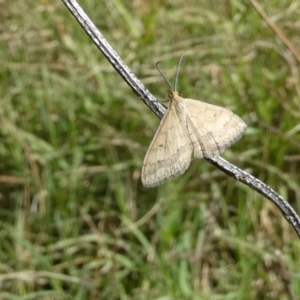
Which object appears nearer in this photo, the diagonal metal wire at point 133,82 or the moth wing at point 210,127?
the diagonal metal wire at point 133,82

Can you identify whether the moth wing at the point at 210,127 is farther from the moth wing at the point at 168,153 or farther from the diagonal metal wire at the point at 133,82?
the diagonal metal wire at the point at 133,82

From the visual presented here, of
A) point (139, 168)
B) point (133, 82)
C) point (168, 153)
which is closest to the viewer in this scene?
point (133, 82)

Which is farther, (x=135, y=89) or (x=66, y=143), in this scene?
(x=66, y=143)

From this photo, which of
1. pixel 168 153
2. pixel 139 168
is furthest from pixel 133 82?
pixel 139 168

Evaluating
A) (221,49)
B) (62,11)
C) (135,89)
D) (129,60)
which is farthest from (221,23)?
(135,89)

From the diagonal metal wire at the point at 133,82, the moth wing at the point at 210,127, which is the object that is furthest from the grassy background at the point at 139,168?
the diagonal metal wire at the point at 133,82

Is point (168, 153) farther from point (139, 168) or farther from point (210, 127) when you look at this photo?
point (139, 168)

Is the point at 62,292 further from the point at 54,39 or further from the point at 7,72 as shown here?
the point at 54,39

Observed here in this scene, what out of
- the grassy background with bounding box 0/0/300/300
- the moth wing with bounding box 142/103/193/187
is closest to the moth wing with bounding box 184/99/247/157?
the moth wing with bounding box 142/103/193/187
